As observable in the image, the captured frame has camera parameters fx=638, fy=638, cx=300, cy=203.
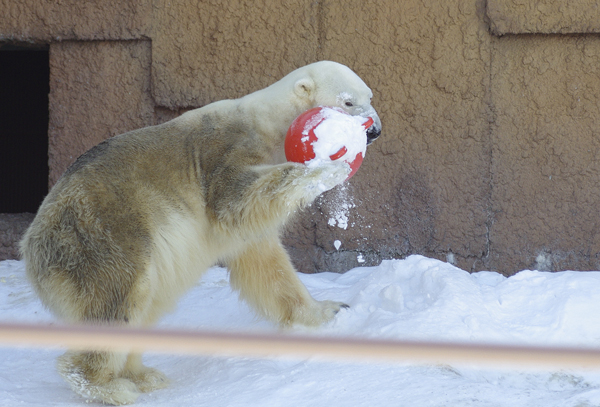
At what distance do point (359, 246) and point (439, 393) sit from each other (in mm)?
2042

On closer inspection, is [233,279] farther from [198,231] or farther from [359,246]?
[359,246]

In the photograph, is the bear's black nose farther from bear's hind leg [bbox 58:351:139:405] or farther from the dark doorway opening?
the dark doorway opening

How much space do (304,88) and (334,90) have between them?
14 cm

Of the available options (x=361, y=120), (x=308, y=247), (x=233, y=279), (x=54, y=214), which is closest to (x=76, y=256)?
(x=54, y=214)

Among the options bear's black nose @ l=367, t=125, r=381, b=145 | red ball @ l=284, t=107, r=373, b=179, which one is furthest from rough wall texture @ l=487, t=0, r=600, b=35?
red ball @ l=284, t=107, r=373, b=179

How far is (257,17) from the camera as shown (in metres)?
4.12

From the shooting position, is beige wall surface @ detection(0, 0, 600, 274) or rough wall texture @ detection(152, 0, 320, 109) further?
rough wall texture @ detection(152, 0, 320, 109)

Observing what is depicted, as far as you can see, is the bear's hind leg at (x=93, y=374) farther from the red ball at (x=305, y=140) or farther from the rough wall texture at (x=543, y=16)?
the rough wall texture at (x=543, y=16)

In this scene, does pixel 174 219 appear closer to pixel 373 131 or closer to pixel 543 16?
pixel 373 131

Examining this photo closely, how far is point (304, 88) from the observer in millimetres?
3006

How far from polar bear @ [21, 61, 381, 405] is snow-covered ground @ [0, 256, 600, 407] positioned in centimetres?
20

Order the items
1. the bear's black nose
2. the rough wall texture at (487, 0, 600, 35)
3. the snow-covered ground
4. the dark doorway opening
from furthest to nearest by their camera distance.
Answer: the dark doorway opening < the rough wall texture at (487, 0, 600, 35) < the bear's black nose < the snow-covered ground

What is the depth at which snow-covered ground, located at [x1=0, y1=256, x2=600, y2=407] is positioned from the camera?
224cm

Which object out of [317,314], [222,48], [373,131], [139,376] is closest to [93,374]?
[139,376]
